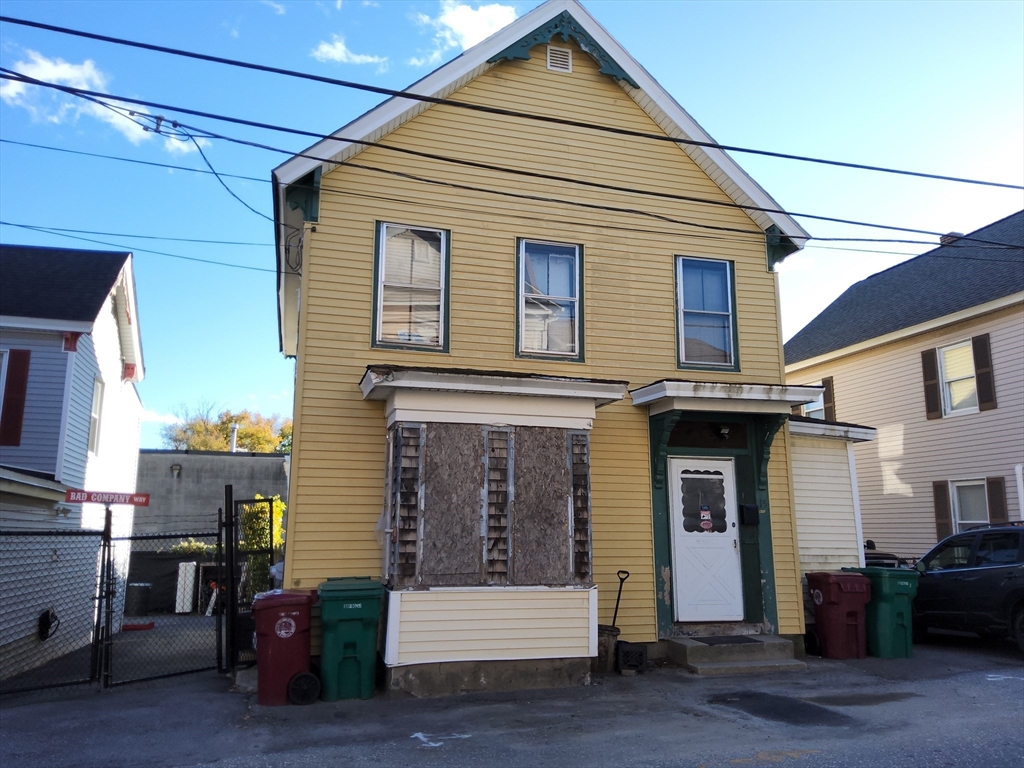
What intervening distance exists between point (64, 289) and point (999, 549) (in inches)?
619

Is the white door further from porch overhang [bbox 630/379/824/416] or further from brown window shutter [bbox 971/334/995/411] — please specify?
brown window shutter [bbox 971/334/995/411]

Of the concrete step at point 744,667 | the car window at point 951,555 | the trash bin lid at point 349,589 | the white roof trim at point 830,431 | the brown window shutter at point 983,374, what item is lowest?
the concrete step at point 744,667

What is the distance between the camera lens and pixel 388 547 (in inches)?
343

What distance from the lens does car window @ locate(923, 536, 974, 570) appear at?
1133cm

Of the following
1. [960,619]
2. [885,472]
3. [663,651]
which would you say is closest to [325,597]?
[663,651]

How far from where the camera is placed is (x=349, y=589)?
8.05m

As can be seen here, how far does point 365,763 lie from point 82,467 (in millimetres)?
11157

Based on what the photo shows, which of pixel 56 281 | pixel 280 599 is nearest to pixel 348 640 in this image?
pixel 280 599

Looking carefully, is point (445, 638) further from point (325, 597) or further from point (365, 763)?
point (365, 763)

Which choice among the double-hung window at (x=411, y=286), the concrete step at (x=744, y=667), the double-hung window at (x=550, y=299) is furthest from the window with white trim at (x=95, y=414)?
the concrete step at (x=744, y=667)

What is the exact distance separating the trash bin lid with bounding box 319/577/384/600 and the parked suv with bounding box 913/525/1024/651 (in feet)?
26.2

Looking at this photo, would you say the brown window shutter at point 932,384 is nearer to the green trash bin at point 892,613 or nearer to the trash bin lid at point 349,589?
the green trash bin at point 892,613

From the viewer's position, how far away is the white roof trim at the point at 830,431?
11.5m

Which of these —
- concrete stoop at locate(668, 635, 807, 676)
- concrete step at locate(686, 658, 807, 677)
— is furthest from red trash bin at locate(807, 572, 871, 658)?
concrete step at locate(686, 658, 807, 677)
